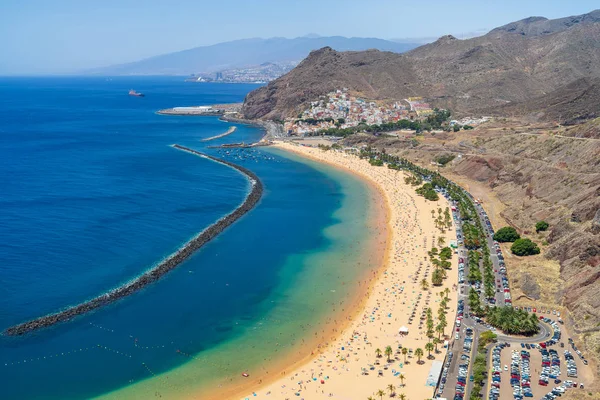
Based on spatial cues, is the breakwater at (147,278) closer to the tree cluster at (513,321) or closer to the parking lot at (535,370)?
the tree cluster at (513,321)

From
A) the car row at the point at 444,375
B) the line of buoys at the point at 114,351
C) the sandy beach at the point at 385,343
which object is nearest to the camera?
the car row at the point at 444,375

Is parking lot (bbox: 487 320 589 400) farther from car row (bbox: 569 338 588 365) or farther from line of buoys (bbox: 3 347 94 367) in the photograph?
line of buoys (bbox: 3 347 94 367)

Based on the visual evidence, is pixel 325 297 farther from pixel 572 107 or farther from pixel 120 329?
pixel 572 107

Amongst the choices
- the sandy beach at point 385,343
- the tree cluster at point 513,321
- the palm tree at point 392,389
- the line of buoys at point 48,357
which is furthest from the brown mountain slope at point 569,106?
the line of buoys at point 48,357

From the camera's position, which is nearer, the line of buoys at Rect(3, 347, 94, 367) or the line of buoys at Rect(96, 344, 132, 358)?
the line of buoys at Rect(3, 347, 94, 367)

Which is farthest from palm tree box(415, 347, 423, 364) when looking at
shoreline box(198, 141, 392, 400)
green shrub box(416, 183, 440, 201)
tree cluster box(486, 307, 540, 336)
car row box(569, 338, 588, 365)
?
green shrub box(416, 183, 440, 201)

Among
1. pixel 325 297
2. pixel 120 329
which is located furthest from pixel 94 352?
pixel 325 297
